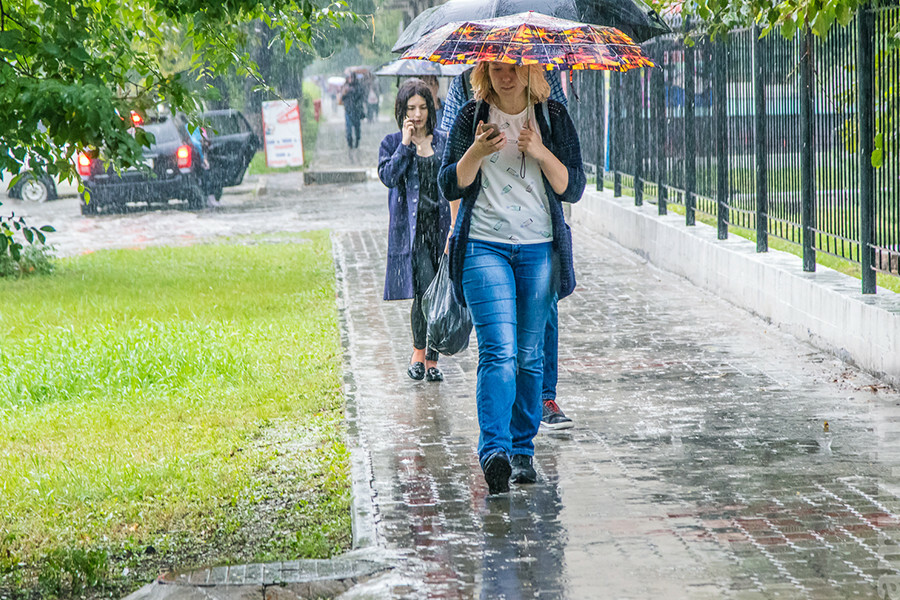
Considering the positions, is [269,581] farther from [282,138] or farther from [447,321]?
[282,138]

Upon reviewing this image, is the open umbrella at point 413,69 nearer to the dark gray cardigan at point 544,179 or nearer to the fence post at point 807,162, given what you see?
the fence post at point 807,162

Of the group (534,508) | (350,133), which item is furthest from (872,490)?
(350,133)

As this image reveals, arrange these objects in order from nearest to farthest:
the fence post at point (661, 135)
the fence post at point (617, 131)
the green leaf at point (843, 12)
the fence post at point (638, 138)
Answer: the green leaf at point (843, 12) < the fence post at point (661, 135) < the fence post at point (638, 138) < the fence post at point (617, 131)

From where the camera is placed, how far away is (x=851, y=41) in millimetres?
8250

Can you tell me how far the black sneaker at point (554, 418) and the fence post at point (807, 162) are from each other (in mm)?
3129

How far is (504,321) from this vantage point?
18.2ft

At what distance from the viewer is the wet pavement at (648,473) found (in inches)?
181

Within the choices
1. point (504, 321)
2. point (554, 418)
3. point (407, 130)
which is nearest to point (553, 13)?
point (407, 130)

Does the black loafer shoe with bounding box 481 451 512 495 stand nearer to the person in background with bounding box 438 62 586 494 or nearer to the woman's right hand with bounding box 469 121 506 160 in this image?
the person in background with bounding box 438 62 586 494

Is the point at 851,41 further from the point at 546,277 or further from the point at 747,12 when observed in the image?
the point at 546,277

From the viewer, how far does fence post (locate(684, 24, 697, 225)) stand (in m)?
12.0

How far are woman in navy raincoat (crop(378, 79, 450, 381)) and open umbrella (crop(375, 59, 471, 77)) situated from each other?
209 cm

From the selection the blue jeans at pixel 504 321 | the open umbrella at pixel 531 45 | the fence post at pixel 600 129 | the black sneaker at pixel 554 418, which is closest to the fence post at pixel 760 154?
the black sneaker at pixel 554 418

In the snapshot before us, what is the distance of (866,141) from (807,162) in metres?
1.20
